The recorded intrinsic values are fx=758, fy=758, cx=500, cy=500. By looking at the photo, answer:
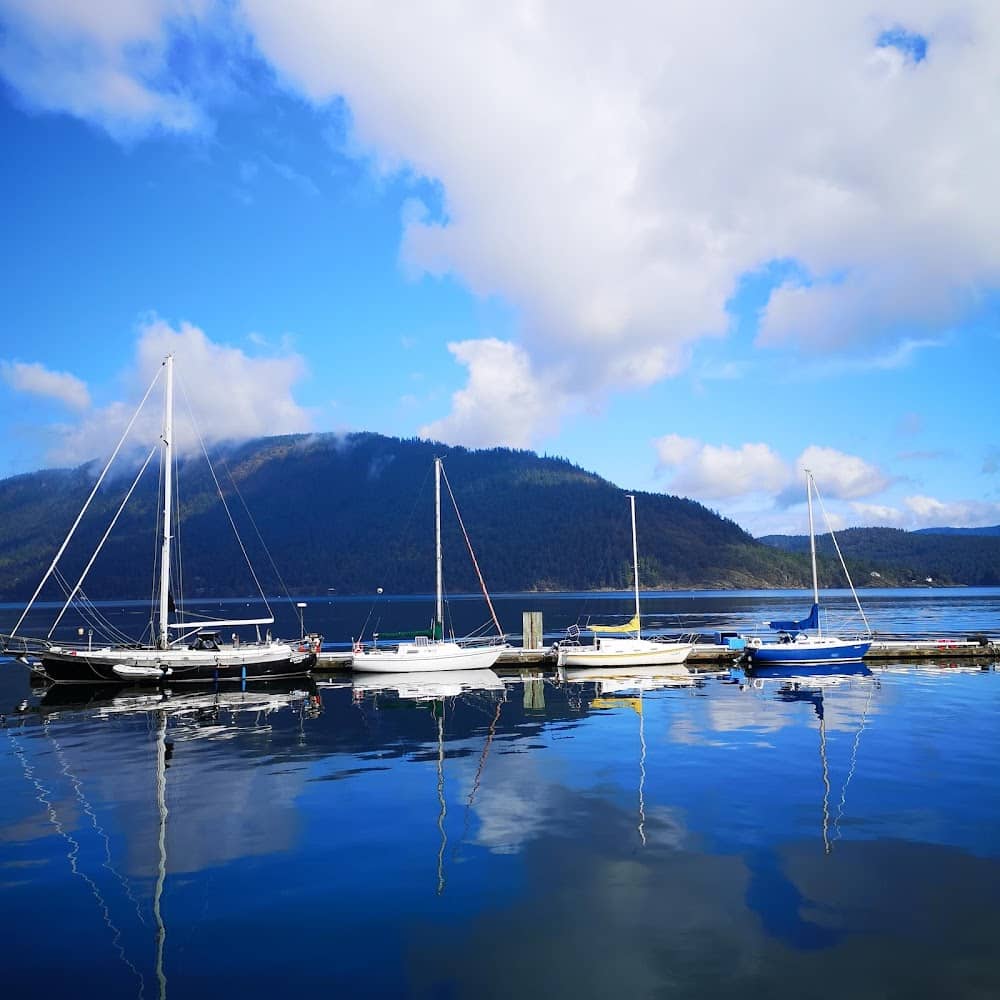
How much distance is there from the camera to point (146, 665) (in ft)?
176

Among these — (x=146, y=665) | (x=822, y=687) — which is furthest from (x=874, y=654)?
(x=146, y=665)

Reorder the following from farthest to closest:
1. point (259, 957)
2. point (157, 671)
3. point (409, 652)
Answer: point (409, 652) → point (157, 671) → point (259, 957)

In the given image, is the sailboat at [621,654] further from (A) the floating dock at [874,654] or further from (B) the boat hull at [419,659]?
(B) the boat hull at [419,659]

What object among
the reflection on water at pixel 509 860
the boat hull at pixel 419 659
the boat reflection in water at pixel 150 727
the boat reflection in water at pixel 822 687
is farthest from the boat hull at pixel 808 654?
the boat reflection in water at pixel 150 727

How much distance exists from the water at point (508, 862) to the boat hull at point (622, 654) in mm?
28674

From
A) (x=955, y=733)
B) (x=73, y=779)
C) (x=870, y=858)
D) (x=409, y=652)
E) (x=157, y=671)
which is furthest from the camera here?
(x=409, y=652)

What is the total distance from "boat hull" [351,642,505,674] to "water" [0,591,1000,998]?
2564 cm

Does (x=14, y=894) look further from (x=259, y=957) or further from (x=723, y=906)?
(x=723, y=906)

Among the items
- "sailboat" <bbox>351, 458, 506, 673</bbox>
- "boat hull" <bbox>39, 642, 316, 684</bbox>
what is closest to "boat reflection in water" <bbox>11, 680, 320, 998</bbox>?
"boat hull" <bbox>39, 642, 316, 684</bbox>

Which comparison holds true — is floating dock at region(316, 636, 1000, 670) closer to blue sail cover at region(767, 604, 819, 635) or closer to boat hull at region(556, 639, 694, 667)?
boat hull at region(556, 639, 694, 667)

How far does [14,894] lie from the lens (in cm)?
1595

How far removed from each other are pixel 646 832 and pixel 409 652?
1714 inches

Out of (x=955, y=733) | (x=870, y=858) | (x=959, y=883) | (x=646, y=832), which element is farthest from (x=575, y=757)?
(x=955, y=733)

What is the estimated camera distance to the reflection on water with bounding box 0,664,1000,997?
1265 centimetres
